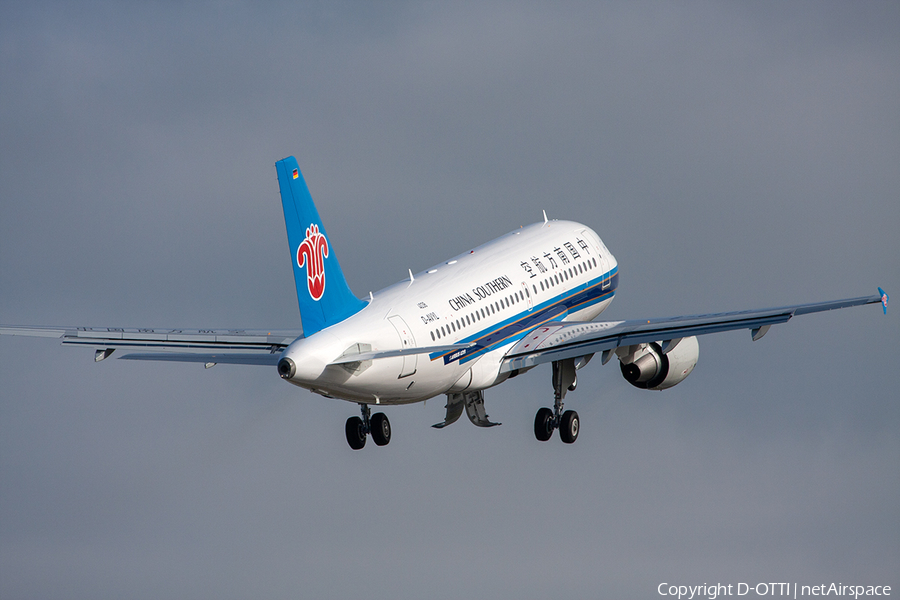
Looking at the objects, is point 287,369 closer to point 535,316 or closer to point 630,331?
point 630,331

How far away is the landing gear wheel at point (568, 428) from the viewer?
6469cm

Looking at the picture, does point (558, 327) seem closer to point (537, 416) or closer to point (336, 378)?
point (537, 416)

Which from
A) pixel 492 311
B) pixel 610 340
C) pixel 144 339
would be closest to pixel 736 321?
pixel 610 340

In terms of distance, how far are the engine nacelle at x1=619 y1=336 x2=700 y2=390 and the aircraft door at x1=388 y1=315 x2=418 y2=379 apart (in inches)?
431

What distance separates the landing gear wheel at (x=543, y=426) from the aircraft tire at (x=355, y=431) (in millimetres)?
6775

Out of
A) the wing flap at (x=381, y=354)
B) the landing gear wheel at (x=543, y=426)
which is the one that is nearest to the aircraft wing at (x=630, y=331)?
the landing gear wheel at (x=543, y=426)

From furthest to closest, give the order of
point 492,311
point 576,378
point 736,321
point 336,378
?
1. point 576,378
2. point 492,311
3. point 736,321
4. point 336,378

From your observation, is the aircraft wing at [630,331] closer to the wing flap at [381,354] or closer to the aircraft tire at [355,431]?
the aircraft tire at [355,431]

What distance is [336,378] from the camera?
175 ft

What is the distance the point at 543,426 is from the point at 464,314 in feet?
24.5

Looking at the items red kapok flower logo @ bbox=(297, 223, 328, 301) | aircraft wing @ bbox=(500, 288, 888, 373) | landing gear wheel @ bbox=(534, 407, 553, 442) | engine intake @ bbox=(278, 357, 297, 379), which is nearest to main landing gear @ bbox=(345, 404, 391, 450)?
aircraft wing @ bbox=(500, 288, 888, 373)

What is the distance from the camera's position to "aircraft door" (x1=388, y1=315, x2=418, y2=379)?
2188 inches

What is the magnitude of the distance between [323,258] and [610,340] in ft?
38.7

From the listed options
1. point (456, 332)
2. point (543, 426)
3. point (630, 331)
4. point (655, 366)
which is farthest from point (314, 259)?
point (655, 366)
